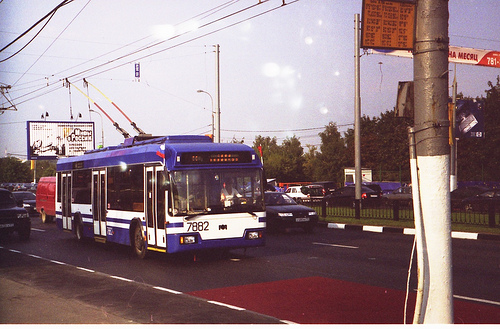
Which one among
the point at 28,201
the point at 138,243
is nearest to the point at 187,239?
the point at 138,243

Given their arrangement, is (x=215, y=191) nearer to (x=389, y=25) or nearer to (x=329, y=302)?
(x=329, y=302)

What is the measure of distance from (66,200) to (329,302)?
1422 centimetres

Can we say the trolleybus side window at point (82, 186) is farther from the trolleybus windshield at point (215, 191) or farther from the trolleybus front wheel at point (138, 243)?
the trolleybus windshield at point (215, 191)

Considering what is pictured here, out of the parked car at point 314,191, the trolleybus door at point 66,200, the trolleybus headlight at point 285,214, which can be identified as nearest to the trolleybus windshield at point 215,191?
the trolleybus headlight at point 285,214

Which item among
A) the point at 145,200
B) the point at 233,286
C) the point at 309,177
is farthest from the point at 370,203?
the point at 309,177

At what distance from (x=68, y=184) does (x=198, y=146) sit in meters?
8.74

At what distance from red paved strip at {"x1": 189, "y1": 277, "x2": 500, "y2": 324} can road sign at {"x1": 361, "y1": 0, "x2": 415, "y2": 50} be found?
376cm

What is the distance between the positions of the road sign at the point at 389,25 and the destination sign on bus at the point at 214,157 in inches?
A: 334

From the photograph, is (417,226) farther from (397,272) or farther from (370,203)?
(370,203)

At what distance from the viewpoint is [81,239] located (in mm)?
19328

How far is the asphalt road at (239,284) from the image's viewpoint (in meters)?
7.86

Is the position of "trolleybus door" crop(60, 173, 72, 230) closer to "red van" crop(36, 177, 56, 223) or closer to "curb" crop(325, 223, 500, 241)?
"red van" crop(36, 177, 56, 223)

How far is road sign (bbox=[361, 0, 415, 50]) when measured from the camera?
16.6 ft

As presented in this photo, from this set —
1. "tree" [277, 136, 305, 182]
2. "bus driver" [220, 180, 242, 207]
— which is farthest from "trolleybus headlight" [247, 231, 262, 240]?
"tree" [277, 136, 305, 182]
